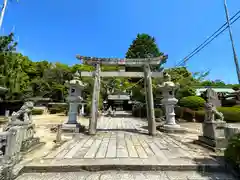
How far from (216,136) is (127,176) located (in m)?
2.95

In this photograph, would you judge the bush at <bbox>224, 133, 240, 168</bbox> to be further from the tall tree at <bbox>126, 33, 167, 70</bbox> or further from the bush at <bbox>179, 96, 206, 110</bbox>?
the tall tree at <bbox>126, 33, 167, 70</bbox>

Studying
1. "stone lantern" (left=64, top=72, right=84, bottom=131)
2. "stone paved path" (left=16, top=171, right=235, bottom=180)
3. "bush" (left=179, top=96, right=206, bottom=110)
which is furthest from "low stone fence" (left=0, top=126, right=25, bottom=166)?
"bush" (left=179, top=96, right=206, bottom=110)

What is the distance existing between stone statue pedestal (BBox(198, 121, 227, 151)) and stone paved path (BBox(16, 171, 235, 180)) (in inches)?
50.2

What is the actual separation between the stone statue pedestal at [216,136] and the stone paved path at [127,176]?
1.27m

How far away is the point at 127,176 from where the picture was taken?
8.25 feet

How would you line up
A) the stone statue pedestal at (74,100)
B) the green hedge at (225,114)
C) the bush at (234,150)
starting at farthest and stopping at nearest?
the green hedge at (225,114) → the stone statue pedestal at (74,100) → the bush at (234,150)

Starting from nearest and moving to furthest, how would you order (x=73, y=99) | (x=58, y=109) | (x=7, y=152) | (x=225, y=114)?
(x=7, y=152)
(x=73, y=99)
(x=225, y=114)
(x=58, y=109)

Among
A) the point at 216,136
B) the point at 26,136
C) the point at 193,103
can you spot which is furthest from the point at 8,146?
the point at 193,103

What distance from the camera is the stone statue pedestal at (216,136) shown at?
3.68 m

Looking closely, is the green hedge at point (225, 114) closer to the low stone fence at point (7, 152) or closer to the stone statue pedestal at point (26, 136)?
the stone statue pedestal at point (26, 136)

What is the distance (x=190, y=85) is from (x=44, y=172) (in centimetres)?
1572

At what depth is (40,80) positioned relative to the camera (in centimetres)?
2602

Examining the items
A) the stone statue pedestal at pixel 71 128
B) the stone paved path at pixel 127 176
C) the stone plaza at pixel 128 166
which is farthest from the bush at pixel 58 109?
the stone paved path at pixel 127 176

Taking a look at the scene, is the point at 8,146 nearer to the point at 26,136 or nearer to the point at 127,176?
the point at 26,136
